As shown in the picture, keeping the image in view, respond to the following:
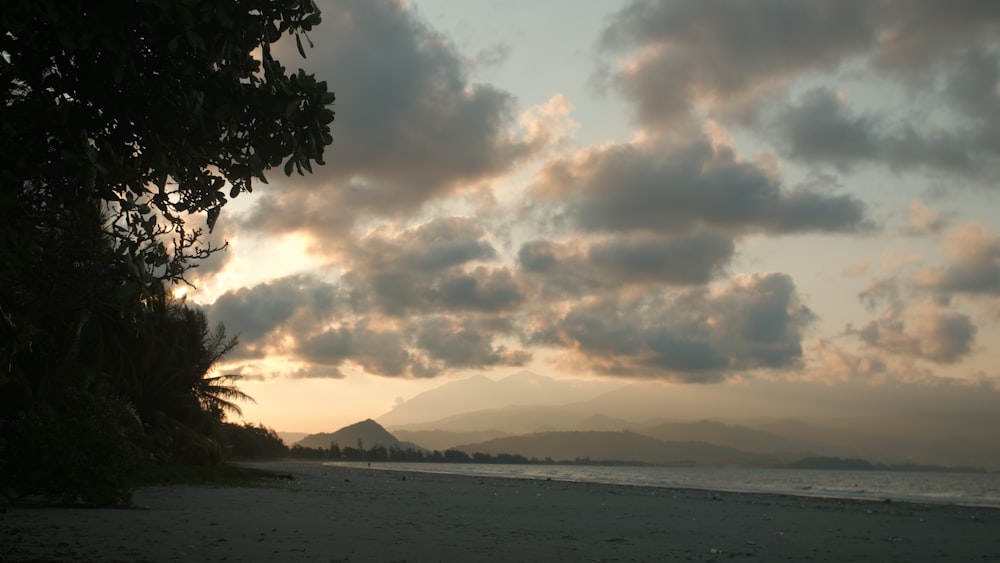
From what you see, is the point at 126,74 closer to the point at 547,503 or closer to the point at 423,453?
the point at 547,503

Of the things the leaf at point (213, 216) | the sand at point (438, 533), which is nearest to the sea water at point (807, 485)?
the sand at point (438, 533)

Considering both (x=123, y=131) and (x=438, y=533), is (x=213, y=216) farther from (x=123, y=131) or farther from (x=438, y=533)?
(x=438, y=533)

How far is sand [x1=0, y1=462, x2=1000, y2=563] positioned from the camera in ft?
33.0

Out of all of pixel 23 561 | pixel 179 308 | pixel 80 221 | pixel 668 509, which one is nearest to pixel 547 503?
pixel 668 509

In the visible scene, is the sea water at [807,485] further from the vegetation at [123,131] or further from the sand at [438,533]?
the vegetation at [123,131]

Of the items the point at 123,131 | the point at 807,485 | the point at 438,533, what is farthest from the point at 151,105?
the point at 807,485

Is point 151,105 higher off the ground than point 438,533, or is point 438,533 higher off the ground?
point 151,105

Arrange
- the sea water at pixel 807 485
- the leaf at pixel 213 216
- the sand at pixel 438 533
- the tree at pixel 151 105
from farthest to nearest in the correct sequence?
1. the sea water at pixel 807 485
2. the sand at pixel 438 533
3. the leaf at pixel 213 216
4. the tree at pixel 151 105

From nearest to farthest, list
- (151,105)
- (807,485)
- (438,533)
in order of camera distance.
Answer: (151,105), (438,533), (807,485)

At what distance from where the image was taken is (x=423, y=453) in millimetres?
188625

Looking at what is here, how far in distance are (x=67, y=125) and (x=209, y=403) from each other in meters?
44.2

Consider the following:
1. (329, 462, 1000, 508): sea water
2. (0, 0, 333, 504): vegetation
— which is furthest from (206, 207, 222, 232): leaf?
(329, 462, 1000, 508): sea water

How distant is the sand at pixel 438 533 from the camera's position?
10.1m

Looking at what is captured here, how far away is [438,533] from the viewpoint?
13516mm
